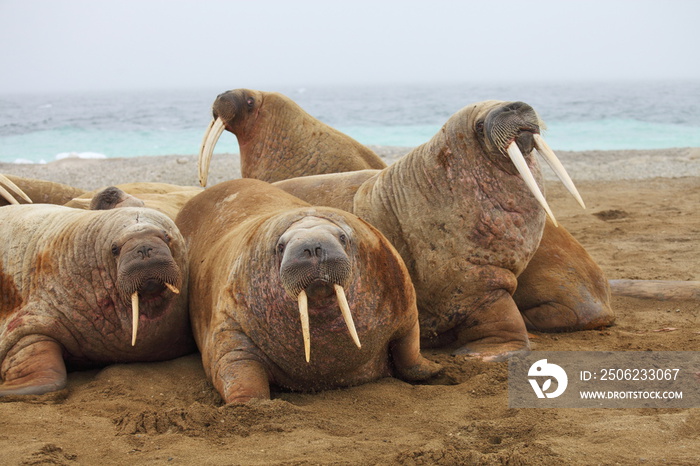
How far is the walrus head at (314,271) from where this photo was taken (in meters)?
3.30

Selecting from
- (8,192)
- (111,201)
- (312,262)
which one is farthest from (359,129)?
(312,262)

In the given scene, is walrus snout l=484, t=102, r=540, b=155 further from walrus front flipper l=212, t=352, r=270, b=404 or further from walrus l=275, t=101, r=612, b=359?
walrus front flipper l=212, t=352, r=270, b=404

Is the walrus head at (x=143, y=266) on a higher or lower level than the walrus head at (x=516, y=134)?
lower

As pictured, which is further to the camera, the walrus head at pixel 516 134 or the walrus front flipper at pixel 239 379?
the walrus head at pixel 516 134

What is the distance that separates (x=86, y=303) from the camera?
4.57 m

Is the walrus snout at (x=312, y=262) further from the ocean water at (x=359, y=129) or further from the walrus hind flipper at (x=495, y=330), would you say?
the ocean water at (x=359, y=129)

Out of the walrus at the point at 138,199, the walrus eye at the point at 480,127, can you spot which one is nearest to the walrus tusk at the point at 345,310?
the walrus eye at the point at 480,127

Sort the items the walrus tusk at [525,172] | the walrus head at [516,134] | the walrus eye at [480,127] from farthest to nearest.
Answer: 1. the walrus eye at [480,127]
2. the walrus head at [516,134]
3. the walrus tusk at [525,172]

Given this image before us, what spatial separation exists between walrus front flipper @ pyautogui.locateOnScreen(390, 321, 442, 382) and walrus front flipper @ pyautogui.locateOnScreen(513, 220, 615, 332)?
4.34ft

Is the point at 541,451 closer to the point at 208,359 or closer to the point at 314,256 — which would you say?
the point at 314,256

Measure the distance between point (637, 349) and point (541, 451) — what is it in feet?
6.40

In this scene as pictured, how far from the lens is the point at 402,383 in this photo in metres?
4.12

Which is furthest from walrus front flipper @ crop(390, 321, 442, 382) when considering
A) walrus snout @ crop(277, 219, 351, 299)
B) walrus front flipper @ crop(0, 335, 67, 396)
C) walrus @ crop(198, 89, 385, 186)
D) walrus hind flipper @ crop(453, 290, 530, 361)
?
walrus @ crop(198, 89, 385, 186)

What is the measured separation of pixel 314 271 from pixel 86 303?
6.25 ft
